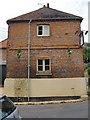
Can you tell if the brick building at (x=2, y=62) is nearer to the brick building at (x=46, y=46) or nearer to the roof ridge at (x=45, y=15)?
the brick building at (x=46, y=46)

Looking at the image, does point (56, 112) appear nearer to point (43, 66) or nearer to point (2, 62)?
point (43, 66)

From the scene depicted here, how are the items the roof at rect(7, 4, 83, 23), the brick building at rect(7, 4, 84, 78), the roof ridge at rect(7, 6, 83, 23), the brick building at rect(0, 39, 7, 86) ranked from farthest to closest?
the brick building at rect(0, 39, 7, 86)
the roof ridge at rect(7, 6, 83, 23)
the roof at rect(7, 4, 83, 23)
the brick building at rect(7, 4, 84, 78)

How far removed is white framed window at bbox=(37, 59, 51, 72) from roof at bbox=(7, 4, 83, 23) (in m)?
3.76

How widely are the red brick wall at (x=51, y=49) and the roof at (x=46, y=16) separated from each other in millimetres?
397

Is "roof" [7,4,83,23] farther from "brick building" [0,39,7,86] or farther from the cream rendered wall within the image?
"brick building" [0,39,7,86]

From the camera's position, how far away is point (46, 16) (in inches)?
1016

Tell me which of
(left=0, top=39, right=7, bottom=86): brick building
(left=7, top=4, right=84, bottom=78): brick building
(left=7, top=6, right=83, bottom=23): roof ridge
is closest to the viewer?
(left=7, top=4, right=84, bottom=78): brick building

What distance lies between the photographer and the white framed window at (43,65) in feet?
81.6

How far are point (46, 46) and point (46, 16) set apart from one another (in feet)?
9.53

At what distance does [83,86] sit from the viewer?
24.2 metres

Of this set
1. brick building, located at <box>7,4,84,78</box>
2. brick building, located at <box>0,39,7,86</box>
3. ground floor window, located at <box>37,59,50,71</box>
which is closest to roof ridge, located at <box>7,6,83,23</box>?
brick building, located at <box>7,4,84,78</box>

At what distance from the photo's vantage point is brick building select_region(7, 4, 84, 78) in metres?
24.8

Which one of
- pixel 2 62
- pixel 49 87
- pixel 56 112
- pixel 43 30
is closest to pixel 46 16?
pixel 43 30

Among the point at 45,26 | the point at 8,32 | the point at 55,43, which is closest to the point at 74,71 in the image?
the point at 55,43
